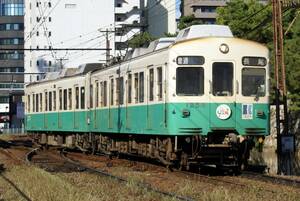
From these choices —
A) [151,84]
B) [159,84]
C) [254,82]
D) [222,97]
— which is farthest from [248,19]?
[222,97]

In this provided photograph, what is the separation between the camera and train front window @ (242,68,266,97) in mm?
16203

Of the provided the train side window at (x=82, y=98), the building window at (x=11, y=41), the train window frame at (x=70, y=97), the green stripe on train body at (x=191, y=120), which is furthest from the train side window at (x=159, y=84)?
the building window at (x=11, y=41)

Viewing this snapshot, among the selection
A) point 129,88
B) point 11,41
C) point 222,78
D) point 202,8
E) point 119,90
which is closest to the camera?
point 222,78

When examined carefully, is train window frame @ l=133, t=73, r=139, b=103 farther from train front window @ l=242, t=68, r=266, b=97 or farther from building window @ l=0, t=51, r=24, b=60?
building window @ l=0, t=51, r=24, b=60

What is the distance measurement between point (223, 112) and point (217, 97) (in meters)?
0.38

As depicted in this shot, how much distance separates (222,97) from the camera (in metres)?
15.9

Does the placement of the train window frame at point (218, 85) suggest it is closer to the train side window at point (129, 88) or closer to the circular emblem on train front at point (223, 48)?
the circular emblem on train front at point (223, 48)

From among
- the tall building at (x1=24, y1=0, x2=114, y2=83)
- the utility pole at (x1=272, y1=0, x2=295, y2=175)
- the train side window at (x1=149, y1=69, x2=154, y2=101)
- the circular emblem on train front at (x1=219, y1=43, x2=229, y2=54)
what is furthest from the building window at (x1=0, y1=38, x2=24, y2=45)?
the circular emblem on train front at (x1=219, y1=43, x2=229, y2=54)

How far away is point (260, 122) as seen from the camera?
639 inches

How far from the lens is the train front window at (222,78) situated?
52.5 ft

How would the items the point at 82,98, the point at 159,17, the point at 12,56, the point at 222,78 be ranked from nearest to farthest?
the point at 222,78 → the point at 82,98 → the point at 159,17 → the point at 12,56

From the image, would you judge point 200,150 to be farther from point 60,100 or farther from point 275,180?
point 60,100

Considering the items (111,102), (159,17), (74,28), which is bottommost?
(111,102)

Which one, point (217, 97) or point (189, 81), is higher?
point (189, 81)
